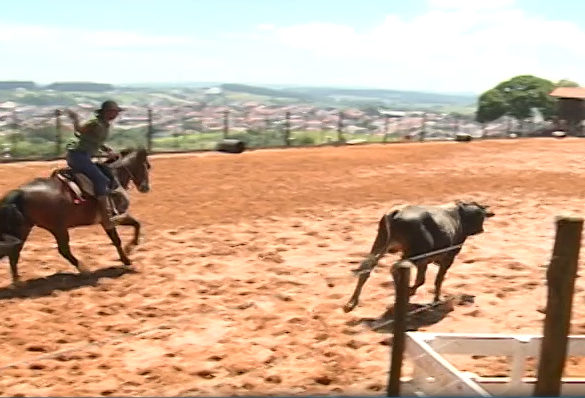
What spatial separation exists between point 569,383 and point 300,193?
1048 cm

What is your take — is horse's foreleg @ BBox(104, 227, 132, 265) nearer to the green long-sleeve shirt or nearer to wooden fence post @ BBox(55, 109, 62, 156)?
the green long-sleeve shirt

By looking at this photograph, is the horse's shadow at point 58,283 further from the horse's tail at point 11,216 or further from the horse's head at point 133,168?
the horse's head at point 133,168

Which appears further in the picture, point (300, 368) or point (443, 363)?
point (300, 368)

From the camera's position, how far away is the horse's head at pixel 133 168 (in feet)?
31.1

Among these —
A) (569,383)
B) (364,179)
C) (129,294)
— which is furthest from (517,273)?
(364,179)

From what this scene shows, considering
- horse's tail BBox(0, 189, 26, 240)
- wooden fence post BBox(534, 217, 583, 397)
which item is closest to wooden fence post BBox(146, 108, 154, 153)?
horse's tail BBox(0, 189, 26, 240)

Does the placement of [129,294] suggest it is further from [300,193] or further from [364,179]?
[364,179]

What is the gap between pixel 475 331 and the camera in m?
7.10

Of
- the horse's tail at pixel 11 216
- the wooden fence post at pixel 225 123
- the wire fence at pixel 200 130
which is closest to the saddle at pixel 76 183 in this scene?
the horse's tail at pixel 11 216

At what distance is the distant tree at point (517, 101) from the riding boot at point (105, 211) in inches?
1718

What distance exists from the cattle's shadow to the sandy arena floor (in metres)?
0.12

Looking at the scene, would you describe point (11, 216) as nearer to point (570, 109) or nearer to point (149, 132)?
point (149, 132)

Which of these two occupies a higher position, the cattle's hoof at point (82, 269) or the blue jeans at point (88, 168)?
the blue jeans at point (88, 168)

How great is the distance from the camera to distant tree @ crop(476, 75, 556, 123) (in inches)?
1945
